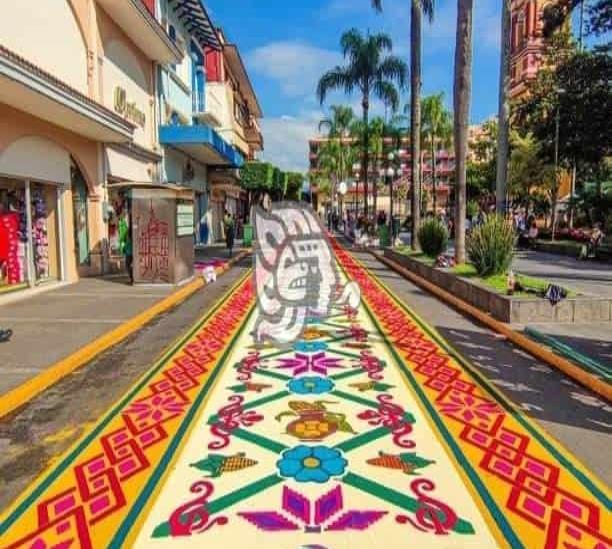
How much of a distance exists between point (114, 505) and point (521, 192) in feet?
139

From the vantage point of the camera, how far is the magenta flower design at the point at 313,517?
10.0 feet

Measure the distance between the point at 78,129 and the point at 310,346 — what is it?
9.70 metres

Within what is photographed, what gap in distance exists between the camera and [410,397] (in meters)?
5.18

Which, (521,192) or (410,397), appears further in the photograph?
(521,192)

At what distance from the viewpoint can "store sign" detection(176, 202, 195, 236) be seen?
1388cm

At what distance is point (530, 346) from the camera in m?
6.95

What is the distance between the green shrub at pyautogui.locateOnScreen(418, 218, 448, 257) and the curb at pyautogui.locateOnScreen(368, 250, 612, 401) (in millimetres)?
3217

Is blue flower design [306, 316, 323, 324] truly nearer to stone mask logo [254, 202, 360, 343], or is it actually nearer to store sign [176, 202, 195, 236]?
stone mask logo [254, 202, 360, 343]

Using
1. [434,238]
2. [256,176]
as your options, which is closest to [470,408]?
[434,238]

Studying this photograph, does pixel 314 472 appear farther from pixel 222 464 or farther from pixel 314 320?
pixel 314 320

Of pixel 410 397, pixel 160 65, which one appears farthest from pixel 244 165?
pixel 410 397

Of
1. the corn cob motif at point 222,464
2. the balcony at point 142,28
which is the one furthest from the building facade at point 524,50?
the corn cob motif at point 222,464

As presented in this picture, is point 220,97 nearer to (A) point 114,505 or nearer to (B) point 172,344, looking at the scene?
(B) point 172,344

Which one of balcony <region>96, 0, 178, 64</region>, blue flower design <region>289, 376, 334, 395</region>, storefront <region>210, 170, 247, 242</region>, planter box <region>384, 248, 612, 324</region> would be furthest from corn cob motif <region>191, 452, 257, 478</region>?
storefront <region>210, 170, 247, 242</region>
